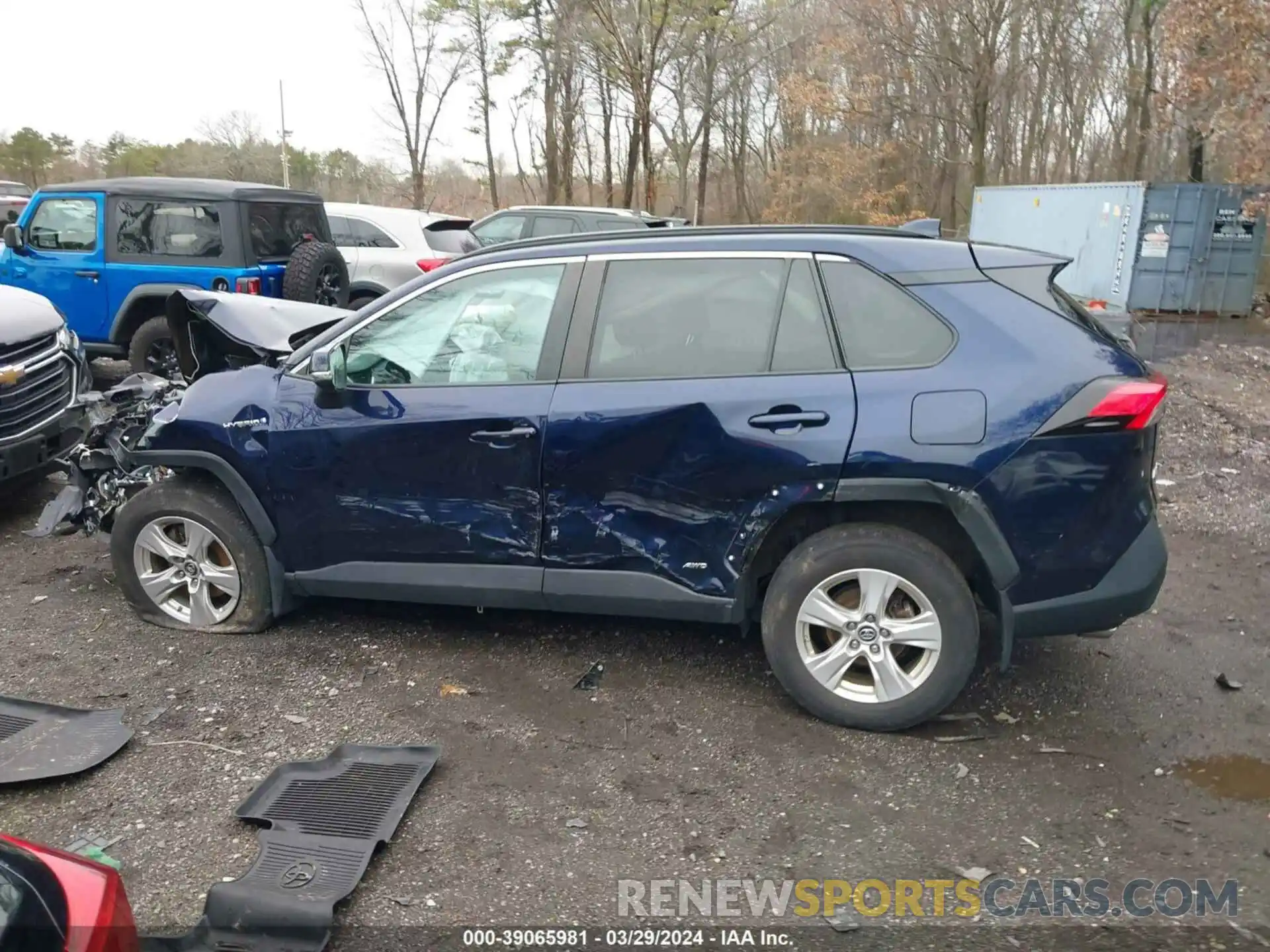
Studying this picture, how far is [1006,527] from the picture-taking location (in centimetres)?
339

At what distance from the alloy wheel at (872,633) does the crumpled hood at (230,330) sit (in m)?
3.04

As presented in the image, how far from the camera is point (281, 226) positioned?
9.17m

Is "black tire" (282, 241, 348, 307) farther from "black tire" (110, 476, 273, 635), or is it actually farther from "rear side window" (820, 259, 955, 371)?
"rear side window" (820, 259, 955, 371)

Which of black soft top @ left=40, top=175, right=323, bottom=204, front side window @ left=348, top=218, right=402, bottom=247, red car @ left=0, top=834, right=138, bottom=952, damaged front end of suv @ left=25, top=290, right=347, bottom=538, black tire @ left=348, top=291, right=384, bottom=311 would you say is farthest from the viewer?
Answer: front side window @ left=348, top=218, right=402, bottom=247

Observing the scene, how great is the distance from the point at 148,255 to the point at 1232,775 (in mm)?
8959

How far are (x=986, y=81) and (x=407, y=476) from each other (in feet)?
76.4

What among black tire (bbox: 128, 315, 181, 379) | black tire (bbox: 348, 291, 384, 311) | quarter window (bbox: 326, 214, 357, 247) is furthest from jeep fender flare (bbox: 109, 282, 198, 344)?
quarter window (bbox: 326, 214, 357, 247)

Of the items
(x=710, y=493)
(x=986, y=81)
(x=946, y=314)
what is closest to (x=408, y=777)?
(x=710, y=493)

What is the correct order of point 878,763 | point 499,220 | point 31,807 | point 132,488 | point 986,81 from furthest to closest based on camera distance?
point 986,81
point 499,220
point 132,488
point 878,763
point 31,807

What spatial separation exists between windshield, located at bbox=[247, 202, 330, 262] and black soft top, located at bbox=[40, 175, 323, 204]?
0.11 m

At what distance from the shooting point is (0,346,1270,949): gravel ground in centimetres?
288

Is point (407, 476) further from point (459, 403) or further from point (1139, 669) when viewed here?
point (1139, 669)

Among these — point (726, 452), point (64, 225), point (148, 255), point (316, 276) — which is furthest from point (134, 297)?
point (726, 452)

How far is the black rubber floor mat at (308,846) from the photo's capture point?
260cm
